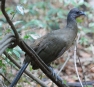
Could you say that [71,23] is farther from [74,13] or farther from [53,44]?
[53,44]

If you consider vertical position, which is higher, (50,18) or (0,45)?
(0,45)

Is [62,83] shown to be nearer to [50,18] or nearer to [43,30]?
[43,30]

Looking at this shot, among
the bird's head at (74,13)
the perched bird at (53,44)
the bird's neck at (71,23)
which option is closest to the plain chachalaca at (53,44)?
the perched bird at (53,44)

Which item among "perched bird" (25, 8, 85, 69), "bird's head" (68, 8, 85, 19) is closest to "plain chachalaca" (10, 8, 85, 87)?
"perched bird" (25, 8, 85, 69)

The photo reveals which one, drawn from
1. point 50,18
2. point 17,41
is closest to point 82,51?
point 50,18

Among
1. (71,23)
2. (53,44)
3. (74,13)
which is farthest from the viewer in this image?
(74,13)

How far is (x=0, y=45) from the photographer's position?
5.40ft

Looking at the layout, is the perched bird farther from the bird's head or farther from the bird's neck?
the bird's head

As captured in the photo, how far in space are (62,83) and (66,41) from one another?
36 centimetres

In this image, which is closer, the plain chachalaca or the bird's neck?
the plain chachalaca

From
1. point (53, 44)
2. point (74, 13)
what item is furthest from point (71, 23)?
point (53, 44)

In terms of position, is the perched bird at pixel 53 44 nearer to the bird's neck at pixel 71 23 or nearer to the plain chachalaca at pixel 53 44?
the plain chachalaca at pixel 53 44

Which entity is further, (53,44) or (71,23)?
(71,23)

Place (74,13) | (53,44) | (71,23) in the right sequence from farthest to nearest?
(74,13), (71,23), (53,44)
